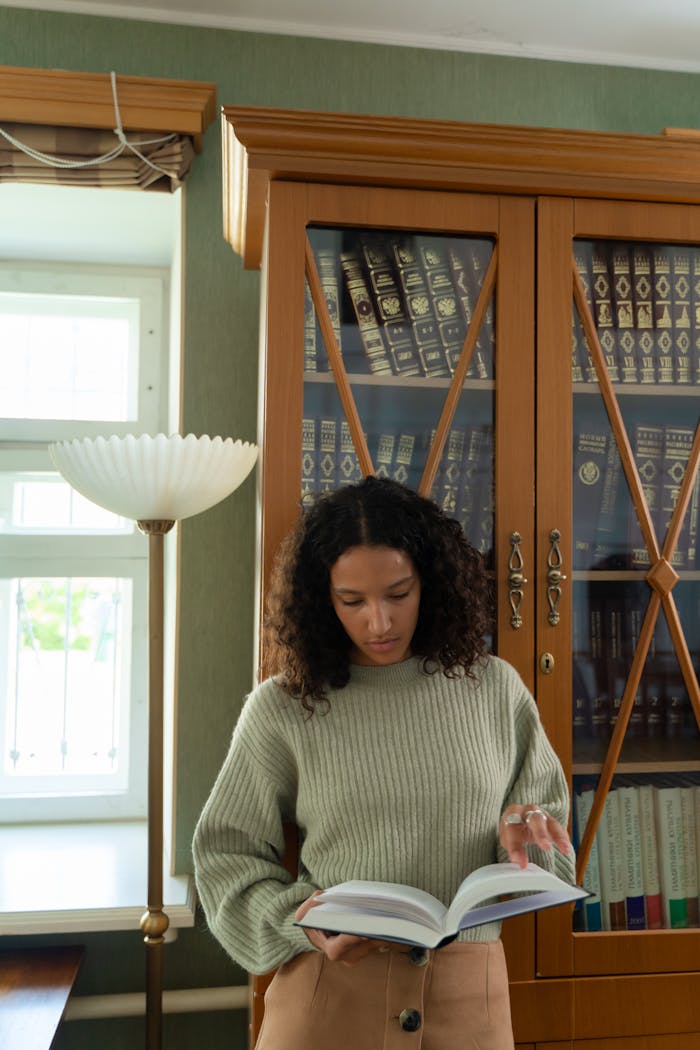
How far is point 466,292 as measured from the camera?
5.32 feet

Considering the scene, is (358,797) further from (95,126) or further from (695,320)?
(95,126)

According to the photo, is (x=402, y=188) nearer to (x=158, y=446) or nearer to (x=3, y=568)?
(x=158, y=446)

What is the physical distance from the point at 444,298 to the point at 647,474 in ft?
1.66

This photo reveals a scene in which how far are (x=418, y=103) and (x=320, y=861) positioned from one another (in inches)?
70.1

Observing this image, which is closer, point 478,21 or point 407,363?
point 407,363

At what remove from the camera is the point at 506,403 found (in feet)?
5.24

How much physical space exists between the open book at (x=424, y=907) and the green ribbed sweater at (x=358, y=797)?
0.14 meters

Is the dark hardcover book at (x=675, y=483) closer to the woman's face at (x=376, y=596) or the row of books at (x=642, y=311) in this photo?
the row of books at (x=642, y=311)

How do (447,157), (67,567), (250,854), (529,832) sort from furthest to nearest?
(67,567) < (447,157) < (250,854) < (529,832)

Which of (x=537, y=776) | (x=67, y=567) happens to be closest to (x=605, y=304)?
(x=537, y=776)

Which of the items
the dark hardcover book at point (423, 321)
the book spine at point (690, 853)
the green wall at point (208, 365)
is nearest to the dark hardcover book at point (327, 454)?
the dark hardcover book at point (423, 321)

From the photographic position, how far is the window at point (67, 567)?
2.35m

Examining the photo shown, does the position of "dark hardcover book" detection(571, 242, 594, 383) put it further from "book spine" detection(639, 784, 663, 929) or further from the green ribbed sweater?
"book spine" detection(639, 784, 663, 929)

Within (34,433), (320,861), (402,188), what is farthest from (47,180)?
(320,861)
